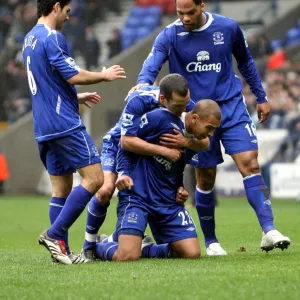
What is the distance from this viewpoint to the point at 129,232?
8070 millimetres

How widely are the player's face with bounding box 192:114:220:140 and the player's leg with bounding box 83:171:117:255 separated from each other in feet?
3.28

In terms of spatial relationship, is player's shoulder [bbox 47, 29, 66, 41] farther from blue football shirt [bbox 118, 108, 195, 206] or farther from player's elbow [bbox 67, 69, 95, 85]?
blue football shirt [bbox 118, 108, 195, 206]

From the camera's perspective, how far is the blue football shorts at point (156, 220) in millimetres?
8109

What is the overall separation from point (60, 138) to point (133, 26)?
68.2ft

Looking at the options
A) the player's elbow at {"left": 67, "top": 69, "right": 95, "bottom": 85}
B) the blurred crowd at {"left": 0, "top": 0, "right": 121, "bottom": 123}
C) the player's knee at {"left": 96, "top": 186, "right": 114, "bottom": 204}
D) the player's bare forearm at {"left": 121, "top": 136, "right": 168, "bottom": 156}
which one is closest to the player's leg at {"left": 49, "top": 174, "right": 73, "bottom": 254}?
the player's knee at {"left": 96, "top": 186, "right": 114, "bottom": 204}

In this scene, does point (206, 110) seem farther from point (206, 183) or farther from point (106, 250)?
point (106, 250)

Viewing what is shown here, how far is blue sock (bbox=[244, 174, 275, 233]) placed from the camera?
27.5 ft

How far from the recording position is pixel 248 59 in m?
9.02

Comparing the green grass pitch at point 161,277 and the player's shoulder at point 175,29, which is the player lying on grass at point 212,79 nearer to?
the player's shoulder at point 175,29

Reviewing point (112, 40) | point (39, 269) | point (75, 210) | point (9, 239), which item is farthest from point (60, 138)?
point (112, 40)

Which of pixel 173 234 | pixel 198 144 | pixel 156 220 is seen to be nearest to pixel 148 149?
pixel 198 144

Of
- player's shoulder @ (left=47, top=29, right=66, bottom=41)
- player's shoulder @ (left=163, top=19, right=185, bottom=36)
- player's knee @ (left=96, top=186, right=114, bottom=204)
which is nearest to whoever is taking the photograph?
player's shoulder @ (left=47, top=29, right=66, bottom=41)

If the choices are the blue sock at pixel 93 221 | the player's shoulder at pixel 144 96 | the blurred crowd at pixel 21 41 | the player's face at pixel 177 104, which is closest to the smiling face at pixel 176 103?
the player's face at pixel 177 104

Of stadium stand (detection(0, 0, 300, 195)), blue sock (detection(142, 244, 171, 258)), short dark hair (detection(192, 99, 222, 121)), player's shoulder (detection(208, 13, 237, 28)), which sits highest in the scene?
player's shoulder (detection(208, 13, 237, 28))
